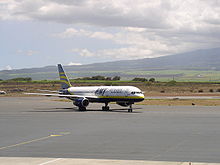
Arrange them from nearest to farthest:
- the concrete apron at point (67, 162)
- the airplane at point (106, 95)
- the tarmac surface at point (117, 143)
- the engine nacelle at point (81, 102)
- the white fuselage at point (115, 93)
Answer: the concrete apron at point (67, 162)
the tarmac surface at point (117, 143)
the white fuselage at point (115, 93)
the airplane at point (106, 95)
the engine nacelle at point (81, 102)

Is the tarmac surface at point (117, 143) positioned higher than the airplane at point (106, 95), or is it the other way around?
the airplane at point (106, 95)

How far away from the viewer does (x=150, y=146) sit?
24.1 meters

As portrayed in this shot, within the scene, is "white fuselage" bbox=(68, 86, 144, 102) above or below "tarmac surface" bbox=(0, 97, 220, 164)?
→ above

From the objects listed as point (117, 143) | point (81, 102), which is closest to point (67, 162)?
point (117, 143)

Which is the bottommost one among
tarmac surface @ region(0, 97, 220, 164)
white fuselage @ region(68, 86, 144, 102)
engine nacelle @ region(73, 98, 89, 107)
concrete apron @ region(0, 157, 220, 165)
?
tarmac surface @ region(0, 97, 220, 164)

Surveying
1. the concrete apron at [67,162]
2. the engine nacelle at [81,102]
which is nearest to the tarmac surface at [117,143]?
the concrete apron at [67,162]

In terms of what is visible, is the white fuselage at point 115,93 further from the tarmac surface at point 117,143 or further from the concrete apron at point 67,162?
the concrete apron at point 67,162

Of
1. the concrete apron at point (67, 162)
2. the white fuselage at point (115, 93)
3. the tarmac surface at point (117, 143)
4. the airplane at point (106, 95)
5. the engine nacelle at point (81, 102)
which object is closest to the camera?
the concrete apron at point (67, 162)

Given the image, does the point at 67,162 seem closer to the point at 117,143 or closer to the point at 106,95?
the point at 117,143

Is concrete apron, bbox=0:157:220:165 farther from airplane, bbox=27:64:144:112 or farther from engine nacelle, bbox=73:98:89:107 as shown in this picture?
engine nacelle, bbox=73:98:89:107

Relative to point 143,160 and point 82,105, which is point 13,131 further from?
point 82,105

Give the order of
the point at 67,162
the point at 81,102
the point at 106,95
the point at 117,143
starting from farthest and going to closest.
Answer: the point at 106,95 → the point at 81,102 → the point at 117,143 → the point at 67,162

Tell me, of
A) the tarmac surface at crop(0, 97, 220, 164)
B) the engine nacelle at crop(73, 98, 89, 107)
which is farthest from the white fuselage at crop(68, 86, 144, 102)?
the tarmac surface at crop(0, 97, 220, 164)

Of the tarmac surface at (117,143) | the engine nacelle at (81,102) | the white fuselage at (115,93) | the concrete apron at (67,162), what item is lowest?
the tarmac surface at (117,143)
